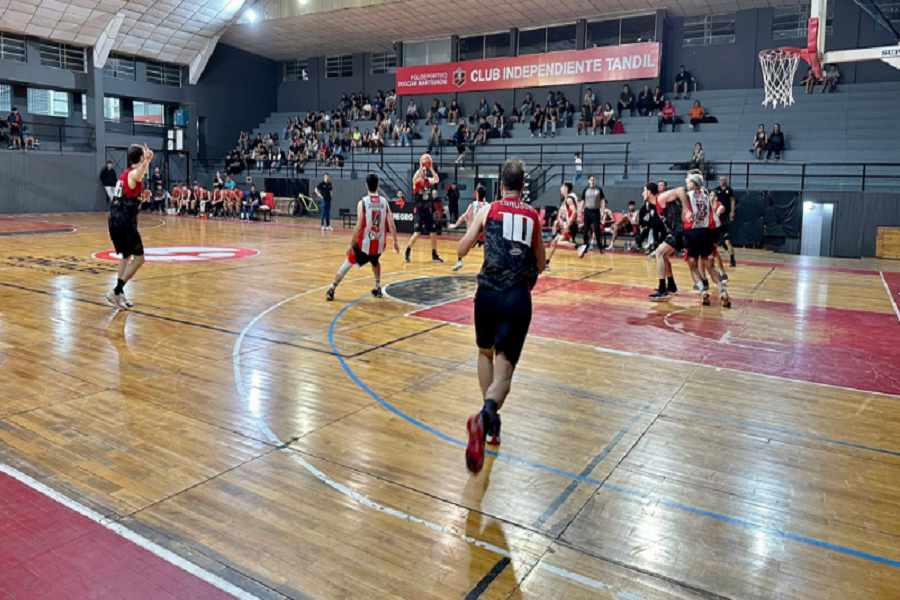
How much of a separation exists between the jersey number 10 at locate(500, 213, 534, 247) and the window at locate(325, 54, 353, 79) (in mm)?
35002

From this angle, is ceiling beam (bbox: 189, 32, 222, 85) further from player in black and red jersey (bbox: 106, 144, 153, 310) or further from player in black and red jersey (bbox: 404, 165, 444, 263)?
player in black and red jersey (bbox: 106, 144, 153, 310)

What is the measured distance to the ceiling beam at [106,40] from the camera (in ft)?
93.9

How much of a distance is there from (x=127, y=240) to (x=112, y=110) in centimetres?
2890

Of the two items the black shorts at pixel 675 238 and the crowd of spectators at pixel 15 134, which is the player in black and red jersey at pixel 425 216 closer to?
the black shorts at pixel 675 238

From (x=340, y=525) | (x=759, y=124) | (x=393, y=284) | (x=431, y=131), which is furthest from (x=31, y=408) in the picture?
(x=431, y=131)

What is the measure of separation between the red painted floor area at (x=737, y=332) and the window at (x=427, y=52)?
971 inches

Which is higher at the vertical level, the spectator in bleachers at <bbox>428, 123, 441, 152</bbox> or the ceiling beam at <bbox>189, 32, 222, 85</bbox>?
the ceiling beam at <bbox>189, 32, 222, 85</bbox>

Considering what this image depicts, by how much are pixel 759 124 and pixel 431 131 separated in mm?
13579

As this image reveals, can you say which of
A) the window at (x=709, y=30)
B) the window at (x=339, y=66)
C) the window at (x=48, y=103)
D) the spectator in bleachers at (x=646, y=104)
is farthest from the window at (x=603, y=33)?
the window at (x=48, y=103)

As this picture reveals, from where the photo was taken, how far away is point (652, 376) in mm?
6039

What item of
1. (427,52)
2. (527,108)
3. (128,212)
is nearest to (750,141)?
(527,108)

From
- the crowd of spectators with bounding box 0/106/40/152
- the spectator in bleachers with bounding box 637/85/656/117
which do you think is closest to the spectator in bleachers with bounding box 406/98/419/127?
the spectator in bleachers with bounding box 637/85/656/117

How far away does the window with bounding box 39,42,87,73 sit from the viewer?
95.6 feet

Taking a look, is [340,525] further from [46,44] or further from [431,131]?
[46,44]
